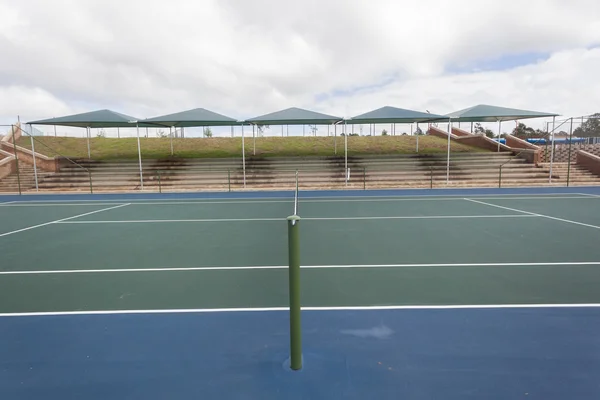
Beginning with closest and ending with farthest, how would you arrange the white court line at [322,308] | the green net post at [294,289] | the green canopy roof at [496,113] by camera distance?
the green net post at [294,289] → the white court line at [322,308] → the green canopy roof at [496,113]

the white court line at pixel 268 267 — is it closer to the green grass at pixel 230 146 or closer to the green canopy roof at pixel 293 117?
the green canopy roof at pixel 293 117

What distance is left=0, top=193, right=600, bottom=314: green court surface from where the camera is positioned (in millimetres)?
5152

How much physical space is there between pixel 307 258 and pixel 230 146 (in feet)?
109

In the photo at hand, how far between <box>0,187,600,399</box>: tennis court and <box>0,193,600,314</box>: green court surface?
0.05m

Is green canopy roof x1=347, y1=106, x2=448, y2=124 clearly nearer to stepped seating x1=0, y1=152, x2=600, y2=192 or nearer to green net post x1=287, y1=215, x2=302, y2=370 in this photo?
stepped seating x1=0, y1=152, x2=600, y2=192

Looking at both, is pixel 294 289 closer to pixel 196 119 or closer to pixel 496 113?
Result: pixel 196 119

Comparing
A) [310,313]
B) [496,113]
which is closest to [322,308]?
[310,313]

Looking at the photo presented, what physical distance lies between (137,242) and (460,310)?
7.27 meters

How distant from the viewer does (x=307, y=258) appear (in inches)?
281

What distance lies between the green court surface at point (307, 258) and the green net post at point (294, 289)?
4.97ft

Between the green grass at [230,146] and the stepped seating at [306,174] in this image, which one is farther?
the green grass at [230,146]

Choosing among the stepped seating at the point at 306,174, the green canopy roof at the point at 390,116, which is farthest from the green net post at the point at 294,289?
the green canopy roof at the point at 390,116

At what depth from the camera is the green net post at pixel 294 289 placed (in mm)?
2976

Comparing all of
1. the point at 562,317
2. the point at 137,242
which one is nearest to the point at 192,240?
the point at 137,242
